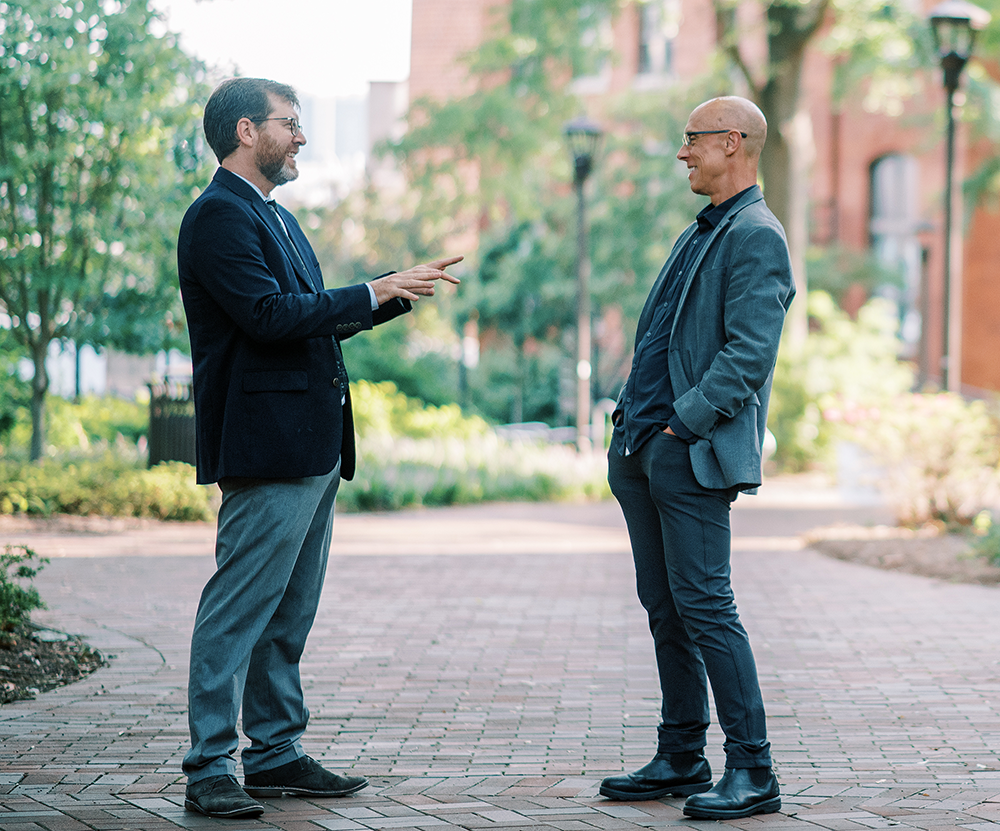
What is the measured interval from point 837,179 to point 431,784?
25647mm

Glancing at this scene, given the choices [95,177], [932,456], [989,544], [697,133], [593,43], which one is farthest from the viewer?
[593,43]

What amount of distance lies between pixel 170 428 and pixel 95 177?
7.32 feet

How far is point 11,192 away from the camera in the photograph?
1106 centimetres

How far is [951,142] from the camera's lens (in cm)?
1155

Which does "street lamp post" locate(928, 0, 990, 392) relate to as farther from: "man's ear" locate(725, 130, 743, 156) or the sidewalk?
"man's ear" locate(725, 130, 743, 156)

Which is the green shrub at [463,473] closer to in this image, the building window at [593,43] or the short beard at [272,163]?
the building window at [593,43]

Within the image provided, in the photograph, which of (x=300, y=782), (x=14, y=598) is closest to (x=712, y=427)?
(x=300, y=782)

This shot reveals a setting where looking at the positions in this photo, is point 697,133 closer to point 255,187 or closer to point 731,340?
point 731,340

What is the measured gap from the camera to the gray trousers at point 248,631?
11.5ft

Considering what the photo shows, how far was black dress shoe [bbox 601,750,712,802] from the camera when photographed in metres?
3.64

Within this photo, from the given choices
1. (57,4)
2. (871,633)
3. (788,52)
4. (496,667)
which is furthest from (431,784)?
(788,52)

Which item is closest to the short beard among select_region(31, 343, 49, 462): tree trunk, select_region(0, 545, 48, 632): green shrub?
select_region(0, 545, 48, 632): green shrub

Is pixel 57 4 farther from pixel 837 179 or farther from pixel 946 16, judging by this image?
pixel 837 179

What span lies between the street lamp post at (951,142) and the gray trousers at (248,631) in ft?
28.2
